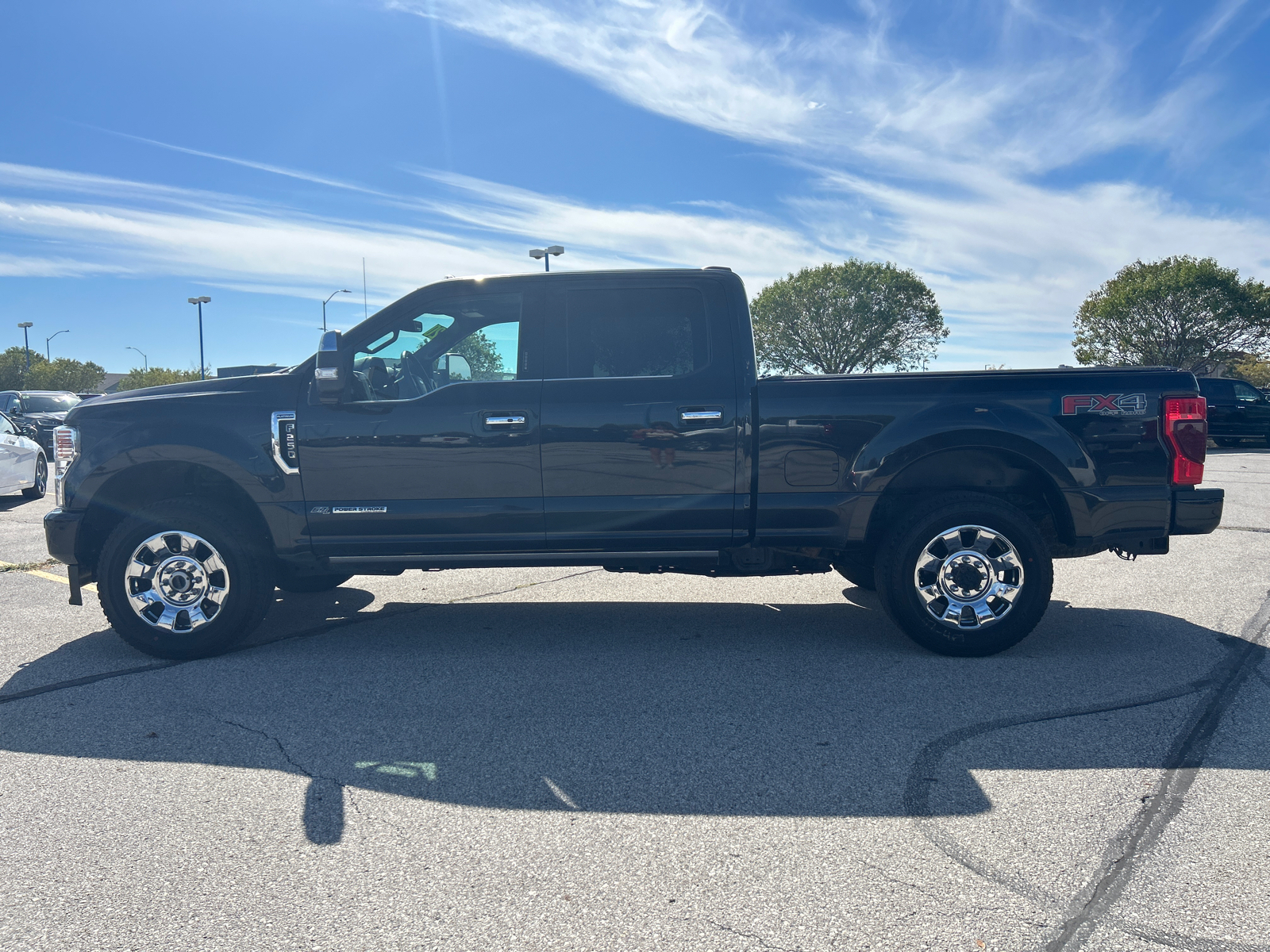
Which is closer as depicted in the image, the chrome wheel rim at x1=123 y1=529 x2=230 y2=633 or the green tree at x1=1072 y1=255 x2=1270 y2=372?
the chrome wheel rim at x1=123 y1=529 x2=230 y2=633

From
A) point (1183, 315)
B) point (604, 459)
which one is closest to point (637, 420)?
point (604, 459)

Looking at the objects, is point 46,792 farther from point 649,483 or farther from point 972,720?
point 972,720

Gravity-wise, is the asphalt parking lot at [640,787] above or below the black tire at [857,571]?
below

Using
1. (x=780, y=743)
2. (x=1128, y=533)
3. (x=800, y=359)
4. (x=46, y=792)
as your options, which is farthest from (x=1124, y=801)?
(x=800, y=359)

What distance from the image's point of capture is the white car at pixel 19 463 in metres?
12.6

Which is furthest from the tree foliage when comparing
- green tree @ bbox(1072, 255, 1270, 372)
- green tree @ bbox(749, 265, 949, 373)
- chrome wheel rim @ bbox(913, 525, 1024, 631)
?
chrome wheel rim @ bbox(913, 525, 1024, 631)

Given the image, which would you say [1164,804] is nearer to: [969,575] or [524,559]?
[969,575]

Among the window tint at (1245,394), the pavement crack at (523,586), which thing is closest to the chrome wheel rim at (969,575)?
the pavement crack at (523,586)

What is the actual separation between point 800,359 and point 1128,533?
1847 inches

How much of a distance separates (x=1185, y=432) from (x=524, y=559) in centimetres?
362

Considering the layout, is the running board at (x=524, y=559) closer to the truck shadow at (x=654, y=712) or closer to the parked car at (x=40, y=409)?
the truck shadow at (x=654, y=712)

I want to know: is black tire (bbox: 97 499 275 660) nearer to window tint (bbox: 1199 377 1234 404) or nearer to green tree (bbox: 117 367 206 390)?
window tint (bbox: 1199 377 1234 404)

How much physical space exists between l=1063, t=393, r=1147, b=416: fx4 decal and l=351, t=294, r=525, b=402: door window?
117 inches

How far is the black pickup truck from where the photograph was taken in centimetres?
500
